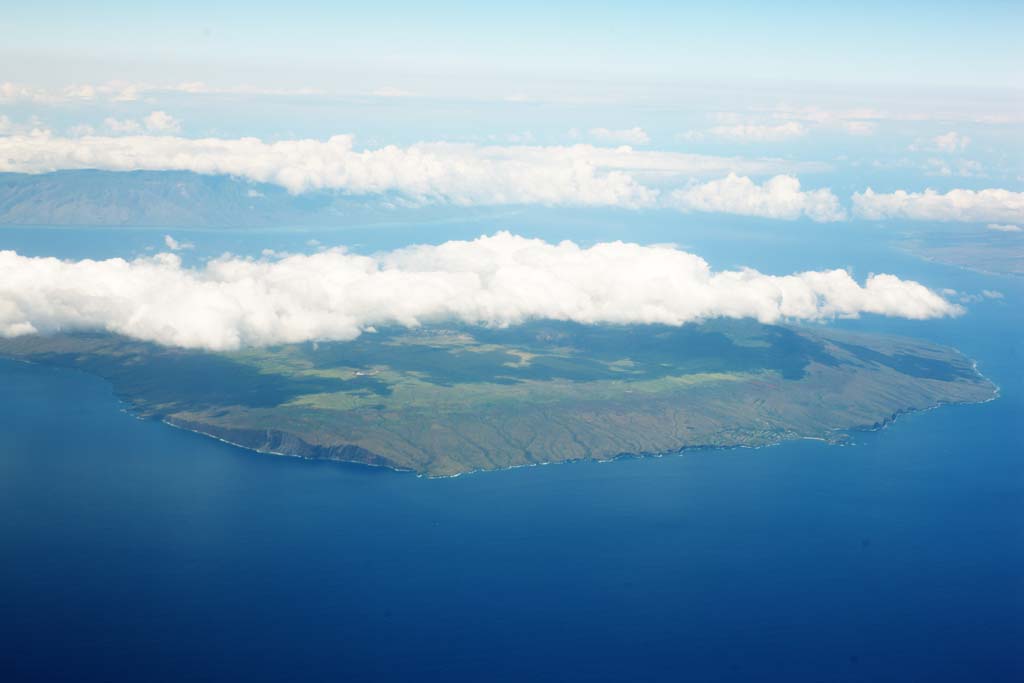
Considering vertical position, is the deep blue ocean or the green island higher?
the green island

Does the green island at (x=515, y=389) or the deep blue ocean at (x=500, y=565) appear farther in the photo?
the green island at (x=515, y=389)

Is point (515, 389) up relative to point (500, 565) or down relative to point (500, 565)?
up

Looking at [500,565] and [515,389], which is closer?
[500,565]

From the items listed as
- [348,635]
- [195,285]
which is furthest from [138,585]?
[195,285]

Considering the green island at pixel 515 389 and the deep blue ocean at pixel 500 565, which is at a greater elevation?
the green island at pixel 515 389

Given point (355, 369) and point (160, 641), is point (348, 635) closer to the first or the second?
point (160, 641)
